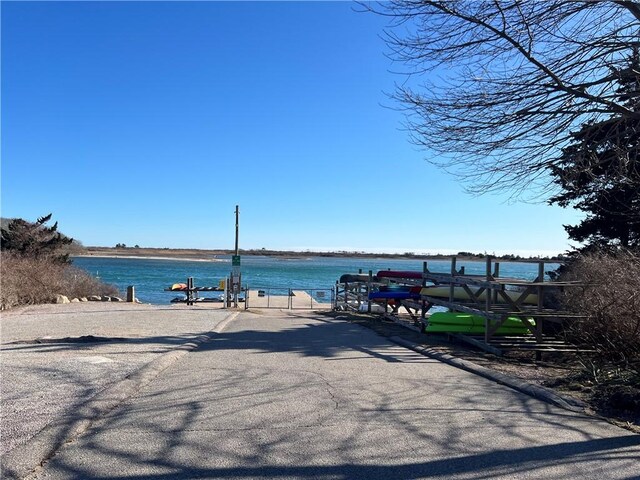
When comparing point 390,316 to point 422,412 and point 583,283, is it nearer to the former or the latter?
point 583,283

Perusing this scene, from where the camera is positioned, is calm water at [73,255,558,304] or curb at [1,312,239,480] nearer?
curb at [1,312,239,480]

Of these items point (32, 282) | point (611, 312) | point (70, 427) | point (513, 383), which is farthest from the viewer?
point (32, 282)

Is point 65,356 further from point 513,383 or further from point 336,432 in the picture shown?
point 513,383

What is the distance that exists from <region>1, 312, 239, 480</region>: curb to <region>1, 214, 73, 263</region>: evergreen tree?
2442 cm

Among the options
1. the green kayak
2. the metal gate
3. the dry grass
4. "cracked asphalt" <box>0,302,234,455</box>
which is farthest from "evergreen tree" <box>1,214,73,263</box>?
the green kayak

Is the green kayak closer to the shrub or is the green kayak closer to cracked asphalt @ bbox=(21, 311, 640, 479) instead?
the shrub

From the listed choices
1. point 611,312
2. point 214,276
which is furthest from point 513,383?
point 214,276

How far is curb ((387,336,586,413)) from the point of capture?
6280 mm

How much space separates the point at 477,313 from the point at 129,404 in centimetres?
708

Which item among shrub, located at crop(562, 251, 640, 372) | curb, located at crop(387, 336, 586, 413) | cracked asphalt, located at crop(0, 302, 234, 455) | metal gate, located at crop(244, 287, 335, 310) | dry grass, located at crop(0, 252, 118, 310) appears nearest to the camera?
cracked asphalt, located at crop(0, 302, 234, 455)

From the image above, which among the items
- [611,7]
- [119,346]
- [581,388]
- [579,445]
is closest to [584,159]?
[611,7]

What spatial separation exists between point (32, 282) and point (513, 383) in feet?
66.6

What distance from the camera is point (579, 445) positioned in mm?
4828

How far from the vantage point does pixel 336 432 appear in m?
4.99
